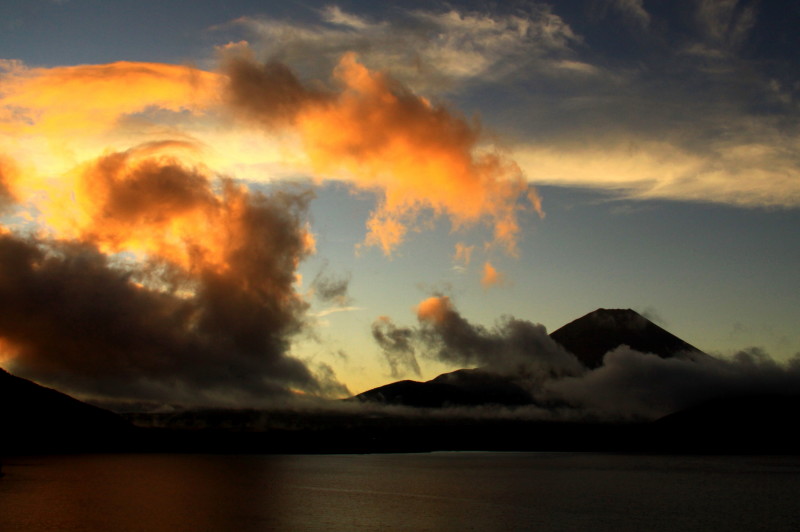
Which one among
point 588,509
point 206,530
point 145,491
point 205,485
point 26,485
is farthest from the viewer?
point 205,485

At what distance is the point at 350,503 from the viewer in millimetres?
133000

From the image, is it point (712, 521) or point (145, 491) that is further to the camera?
point (145, 491)

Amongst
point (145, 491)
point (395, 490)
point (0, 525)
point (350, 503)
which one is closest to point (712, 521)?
point (350, 503)

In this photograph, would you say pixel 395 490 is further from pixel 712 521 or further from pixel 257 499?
pixel 712 521

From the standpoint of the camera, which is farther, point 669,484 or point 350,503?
point 669,484

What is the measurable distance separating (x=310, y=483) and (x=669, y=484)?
344 feet

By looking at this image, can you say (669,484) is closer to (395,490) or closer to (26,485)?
(395,490)

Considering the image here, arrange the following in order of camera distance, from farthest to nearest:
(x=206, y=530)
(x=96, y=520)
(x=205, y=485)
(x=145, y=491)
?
(x=205, y=485)
(x=145, y=491)
(x=96, y=520)
(x=206, y=530)

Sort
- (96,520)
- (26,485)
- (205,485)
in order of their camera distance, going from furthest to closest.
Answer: (205,485)
(26,485)
(96,520)

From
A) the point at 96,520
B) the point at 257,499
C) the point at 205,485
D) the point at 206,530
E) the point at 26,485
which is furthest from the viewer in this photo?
the point at 205,485

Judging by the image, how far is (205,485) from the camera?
190125 millimetres

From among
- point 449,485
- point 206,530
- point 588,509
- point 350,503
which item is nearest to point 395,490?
point 449,485

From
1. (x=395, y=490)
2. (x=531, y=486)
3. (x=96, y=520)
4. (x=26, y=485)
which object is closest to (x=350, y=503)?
(x=395, y=490)

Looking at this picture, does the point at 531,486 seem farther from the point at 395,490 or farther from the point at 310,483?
the point at 310,483
